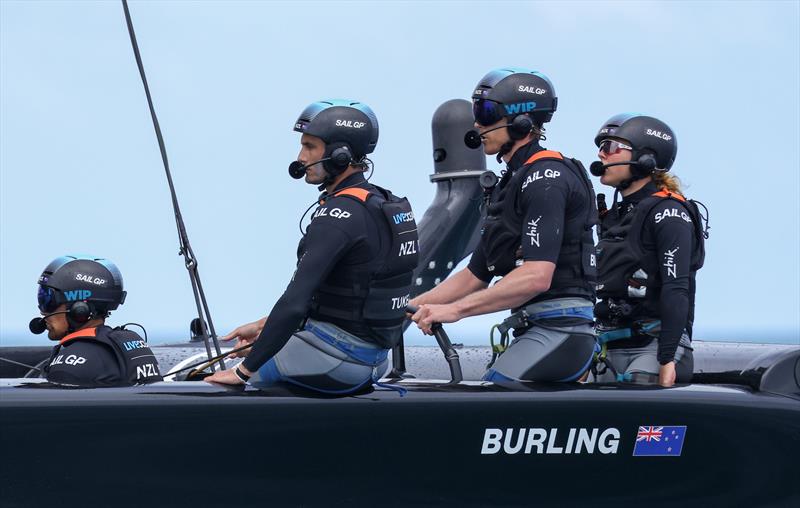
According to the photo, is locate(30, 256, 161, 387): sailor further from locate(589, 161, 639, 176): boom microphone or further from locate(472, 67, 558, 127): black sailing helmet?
locate(589, 161, 639, 176): boom microphone

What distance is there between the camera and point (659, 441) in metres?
5.17

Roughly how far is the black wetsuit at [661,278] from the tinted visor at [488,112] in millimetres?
987

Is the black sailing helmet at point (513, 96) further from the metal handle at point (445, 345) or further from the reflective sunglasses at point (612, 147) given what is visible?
the metal handle at point (445, 345)

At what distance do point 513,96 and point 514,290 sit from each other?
972 millimetres

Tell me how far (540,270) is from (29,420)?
2191 millimetres

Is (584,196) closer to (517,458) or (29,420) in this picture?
(517,458)

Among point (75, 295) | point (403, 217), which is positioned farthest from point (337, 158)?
point (75, 295)

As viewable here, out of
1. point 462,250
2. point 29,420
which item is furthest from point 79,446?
point 462,250

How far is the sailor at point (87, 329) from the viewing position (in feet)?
17.6

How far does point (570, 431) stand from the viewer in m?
5.08

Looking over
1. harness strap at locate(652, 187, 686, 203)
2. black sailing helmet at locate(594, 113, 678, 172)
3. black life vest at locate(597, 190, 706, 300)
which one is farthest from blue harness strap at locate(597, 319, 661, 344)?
black sailing helmet at locate(594, 113, 678, 172)

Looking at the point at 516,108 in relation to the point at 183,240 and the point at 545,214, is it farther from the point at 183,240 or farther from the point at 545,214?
the point at 183,240

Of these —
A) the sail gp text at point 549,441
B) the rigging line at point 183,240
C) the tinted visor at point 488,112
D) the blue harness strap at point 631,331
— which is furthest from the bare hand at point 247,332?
the blue harness strap at point 631,331

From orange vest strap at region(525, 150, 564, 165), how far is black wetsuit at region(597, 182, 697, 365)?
0.78m
